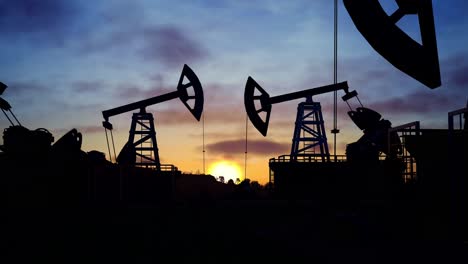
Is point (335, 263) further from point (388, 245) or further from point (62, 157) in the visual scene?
point (62, 157)

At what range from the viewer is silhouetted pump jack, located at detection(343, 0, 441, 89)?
7.49m

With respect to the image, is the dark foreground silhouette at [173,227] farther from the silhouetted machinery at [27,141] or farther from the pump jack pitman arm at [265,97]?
the pump jack pitman arm at [265,97]

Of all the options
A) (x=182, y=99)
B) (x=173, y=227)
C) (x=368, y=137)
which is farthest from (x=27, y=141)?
(x=368, y=137)

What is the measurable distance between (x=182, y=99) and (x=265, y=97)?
500 centimetres

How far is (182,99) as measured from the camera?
32.1 metres

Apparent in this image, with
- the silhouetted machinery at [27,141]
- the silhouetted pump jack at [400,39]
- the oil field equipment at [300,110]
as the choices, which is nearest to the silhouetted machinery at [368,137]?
the oil field equipment at [300,110]

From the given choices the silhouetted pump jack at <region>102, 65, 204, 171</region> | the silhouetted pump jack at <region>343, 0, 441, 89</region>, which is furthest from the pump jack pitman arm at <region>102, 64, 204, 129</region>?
the silhouetted pump jack at <region>343, 0, 441, 89</region>

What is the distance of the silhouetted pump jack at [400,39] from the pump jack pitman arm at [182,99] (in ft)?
75.0

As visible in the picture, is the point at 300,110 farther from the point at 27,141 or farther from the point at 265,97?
the point at 27,141

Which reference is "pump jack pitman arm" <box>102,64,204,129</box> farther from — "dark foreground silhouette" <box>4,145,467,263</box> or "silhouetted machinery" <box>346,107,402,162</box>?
"silhouetted machinery" <box>346,107,402,162</box>

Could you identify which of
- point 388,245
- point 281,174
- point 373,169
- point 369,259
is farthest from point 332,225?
point 281,174

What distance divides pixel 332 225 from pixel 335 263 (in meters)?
5.97

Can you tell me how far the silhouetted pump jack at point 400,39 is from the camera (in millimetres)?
7492

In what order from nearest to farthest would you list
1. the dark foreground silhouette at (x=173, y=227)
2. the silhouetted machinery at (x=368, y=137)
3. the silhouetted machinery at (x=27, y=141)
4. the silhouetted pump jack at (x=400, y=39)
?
the silhouetted pump jack at (x=400, y=39) < the dark foreground silhouette at (x=173, y=227) < the silhouetted machinery at (x=27, y=141) < the silhouetted machinery at (x=368, y=137)
